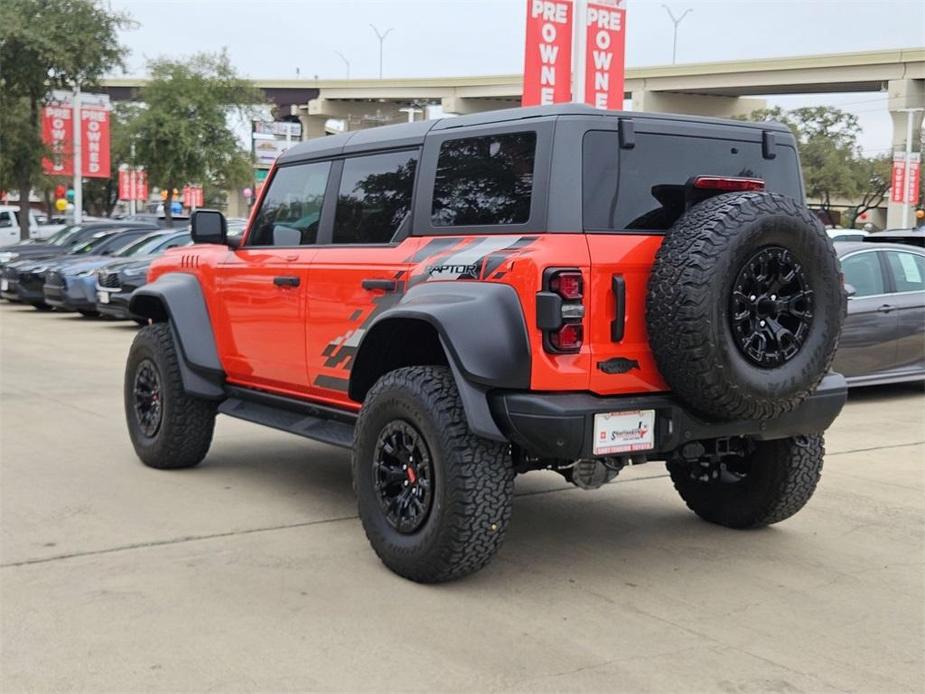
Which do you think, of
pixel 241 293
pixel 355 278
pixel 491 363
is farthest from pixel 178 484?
pixel 491 363

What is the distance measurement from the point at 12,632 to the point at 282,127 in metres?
63.4

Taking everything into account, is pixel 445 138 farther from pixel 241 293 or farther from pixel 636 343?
pixel 241 293

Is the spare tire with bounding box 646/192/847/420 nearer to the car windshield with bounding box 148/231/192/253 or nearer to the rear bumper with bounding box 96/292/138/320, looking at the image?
the rear bumper with bounding box 96/292/138/320

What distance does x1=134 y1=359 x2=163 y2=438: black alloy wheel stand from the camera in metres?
6.98

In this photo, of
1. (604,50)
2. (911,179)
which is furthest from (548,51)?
(911,179)

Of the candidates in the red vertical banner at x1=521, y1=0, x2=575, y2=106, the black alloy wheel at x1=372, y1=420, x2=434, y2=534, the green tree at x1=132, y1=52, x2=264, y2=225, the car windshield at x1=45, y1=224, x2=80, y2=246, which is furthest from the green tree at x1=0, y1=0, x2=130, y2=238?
the black alloy wheel at x1=372, y1=420, x2=434, y2=534

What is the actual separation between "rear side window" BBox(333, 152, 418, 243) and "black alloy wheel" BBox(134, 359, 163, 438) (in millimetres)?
1918

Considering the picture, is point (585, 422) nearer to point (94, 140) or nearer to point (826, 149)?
point (94, 140)

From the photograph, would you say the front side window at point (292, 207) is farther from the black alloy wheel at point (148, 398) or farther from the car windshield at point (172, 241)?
the car windshield at point (172, 241)

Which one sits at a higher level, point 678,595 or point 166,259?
point 166,259

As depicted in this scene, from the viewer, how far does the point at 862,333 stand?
1003 cm

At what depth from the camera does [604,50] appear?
15781 mm

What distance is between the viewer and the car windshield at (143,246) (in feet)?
61.7

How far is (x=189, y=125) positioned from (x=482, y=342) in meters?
30.8
